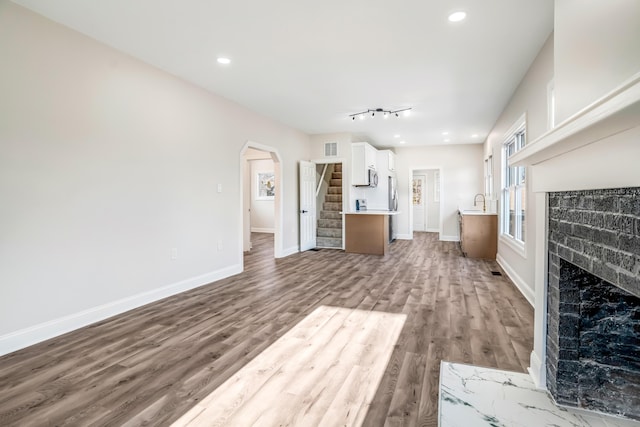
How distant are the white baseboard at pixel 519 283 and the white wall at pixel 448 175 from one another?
364 cm

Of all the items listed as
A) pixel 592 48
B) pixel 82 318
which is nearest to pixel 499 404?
pixel 592 48

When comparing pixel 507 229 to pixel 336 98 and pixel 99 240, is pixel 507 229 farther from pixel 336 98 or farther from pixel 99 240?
pixel 99 240

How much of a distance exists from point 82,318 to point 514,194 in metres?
5.55

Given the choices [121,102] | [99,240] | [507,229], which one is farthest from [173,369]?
[507,229]

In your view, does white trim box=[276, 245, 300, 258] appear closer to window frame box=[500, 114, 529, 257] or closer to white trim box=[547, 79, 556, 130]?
window frame box=[500, 114, 529, 257]

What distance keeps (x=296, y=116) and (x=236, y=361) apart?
4519mm

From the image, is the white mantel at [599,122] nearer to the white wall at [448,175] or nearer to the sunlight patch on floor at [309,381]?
the sunlight patch on floor at [309,381]

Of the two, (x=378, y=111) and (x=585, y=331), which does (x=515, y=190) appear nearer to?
(x=378, y=111)

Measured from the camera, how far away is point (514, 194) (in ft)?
16.0

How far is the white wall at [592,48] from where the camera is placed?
1.08 m

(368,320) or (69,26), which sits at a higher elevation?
(69,26)

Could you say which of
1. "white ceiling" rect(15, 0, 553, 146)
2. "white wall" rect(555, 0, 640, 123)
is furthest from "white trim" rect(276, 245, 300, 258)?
"white wall" rect(555, 0, 640, 123)

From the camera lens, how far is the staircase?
7594 millimetres

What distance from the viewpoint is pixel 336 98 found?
4.82 metres
